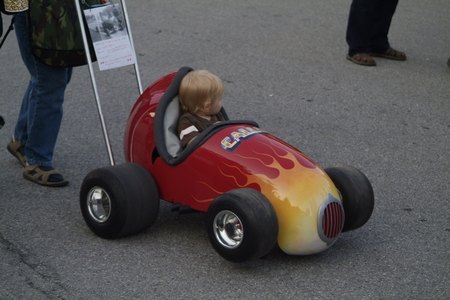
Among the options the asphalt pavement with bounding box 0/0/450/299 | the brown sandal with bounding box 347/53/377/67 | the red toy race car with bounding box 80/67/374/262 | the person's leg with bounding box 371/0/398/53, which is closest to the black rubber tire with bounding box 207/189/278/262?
the red toy race car with bounding box 80/67/374/262

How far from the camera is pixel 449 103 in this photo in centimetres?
734

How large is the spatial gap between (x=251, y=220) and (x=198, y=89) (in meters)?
0.89

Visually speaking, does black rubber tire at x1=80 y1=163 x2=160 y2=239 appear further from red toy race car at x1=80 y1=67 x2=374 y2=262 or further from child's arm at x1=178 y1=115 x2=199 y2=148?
child's arm at x1=178 y1=115 x2=199 y2=148

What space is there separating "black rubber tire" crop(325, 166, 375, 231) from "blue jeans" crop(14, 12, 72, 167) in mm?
1769

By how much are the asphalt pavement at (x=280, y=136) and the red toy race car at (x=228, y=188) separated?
17cm

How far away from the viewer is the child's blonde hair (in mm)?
4695

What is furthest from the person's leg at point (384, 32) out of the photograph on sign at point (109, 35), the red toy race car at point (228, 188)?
the red toy race car at point (228, 188)

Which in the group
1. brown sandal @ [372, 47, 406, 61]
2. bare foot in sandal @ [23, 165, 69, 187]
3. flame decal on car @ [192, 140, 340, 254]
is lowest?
brown sandal @ [372, 47, 406, 61]

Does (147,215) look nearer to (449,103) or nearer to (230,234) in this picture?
(230,234)

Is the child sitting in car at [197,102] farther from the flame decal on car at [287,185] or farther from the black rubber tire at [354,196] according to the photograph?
the black rubber tire at [354,196]

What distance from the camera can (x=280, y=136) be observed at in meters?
6.52

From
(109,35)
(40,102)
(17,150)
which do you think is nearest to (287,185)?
(109,35)

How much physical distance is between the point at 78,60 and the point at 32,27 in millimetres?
323

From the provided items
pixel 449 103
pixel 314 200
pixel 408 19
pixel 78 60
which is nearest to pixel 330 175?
pixel 314 200
